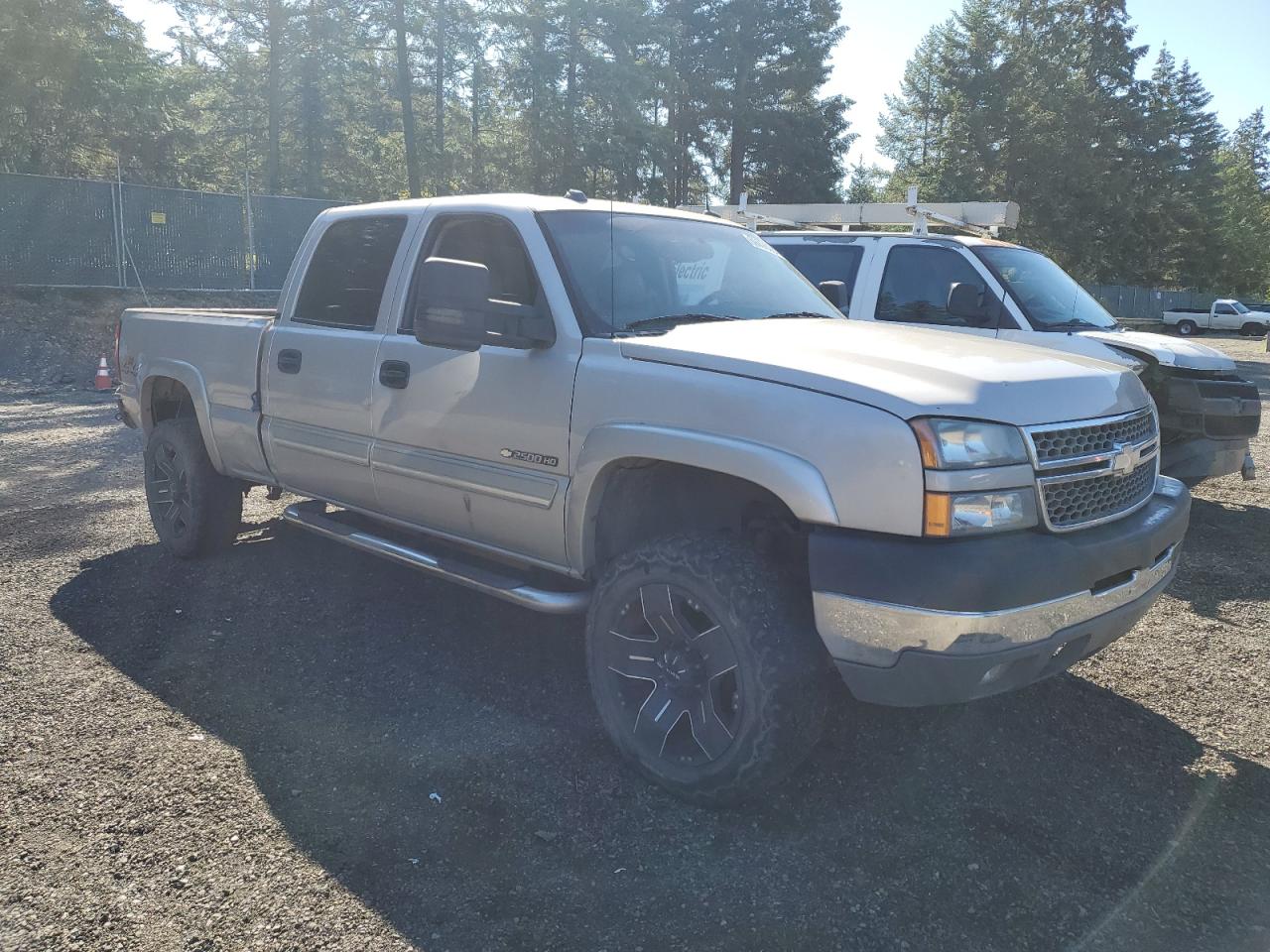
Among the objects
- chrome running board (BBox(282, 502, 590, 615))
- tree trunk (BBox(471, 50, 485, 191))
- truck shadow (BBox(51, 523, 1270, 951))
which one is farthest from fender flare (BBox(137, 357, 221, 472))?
tree trunk (BBox(471, 50, 485, 191))

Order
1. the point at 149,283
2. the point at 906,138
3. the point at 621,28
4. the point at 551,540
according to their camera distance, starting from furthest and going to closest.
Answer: the point at 906,138 < the point at 621,28 < the point at 149,283 < the point at 551,540

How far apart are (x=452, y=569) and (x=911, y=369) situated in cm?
198

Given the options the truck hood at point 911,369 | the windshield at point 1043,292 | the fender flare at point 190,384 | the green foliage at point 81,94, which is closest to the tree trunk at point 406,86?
the green foliage at point 81,94

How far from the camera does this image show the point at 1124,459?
314 centimetres

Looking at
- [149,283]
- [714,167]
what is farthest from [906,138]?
[149,283]

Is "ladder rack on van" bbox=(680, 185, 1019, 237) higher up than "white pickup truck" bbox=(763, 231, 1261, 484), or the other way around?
"ladder rack on van" bbox=(680, 185, 1019, 237)

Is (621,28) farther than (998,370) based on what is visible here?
Yes

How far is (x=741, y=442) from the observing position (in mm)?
2934

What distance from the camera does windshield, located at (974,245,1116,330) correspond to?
24.0ft

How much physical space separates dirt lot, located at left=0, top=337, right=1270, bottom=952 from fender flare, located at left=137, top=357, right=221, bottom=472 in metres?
0.93

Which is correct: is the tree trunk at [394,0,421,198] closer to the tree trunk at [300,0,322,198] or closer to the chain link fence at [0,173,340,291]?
the tree trunk at [300,0,322,198]

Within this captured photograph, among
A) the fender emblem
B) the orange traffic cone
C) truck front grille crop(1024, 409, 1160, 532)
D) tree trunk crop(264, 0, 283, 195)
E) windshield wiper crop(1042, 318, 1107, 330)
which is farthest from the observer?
tree trunk crop(264, 0, 283, 195)

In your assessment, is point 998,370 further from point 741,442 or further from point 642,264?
point 642,264

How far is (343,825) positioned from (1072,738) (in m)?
2.65
